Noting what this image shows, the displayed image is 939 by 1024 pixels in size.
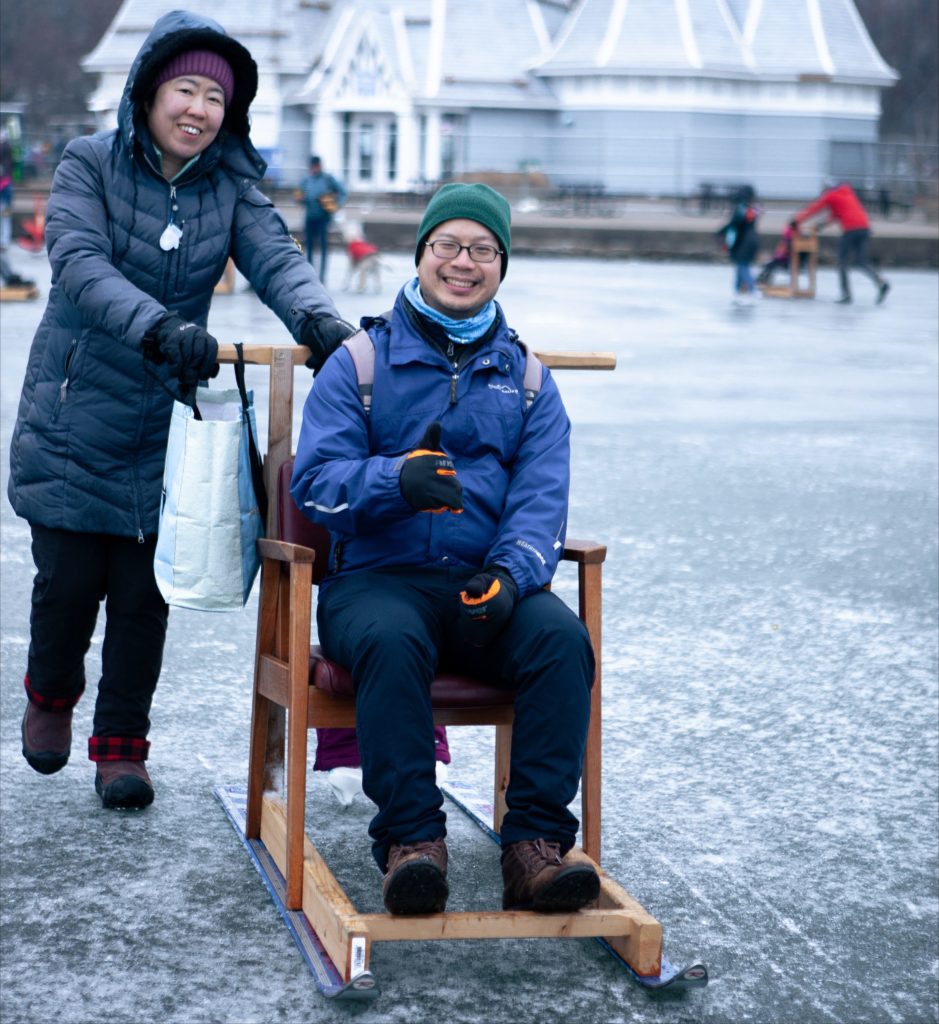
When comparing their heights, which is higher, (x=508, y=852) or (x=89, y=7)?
(x=89, y=7)

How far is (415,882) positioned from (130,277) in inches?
64.5

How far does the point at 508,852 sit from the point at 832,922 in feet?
2.80

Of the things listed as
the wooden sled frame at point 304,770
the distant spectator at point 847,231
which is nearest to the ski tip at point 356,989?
the wooden sled frame at point 304,770

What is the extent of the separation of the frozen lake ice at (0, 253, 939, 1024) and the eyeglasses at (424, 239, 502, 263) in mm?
1367

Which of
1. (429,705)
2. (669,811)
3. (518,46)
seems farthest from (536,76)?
(429,705)

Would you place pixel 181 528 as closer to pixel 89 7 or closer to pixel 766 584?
pixel 766 584

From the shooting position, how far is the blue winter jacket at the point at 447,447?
369 cm

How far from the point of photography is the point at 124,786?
14.2ft

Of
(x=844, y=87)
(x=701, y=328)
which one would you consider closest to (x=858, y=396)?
(x=701, y=328)

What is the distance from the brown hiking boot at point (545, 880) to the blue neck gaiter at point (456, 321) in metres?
1.08

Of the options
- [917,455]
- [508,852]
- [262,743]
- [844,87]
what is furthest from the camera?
[844,87]

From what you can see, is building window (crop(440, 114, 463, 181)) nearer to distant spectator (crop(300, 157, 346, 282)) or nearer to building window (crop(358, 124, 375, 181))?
building window (crop(358, 124, 375, 181))

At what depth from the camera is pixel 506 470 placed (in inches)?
152

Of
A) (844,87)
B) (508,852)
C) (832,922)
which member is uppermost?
(844,87)
